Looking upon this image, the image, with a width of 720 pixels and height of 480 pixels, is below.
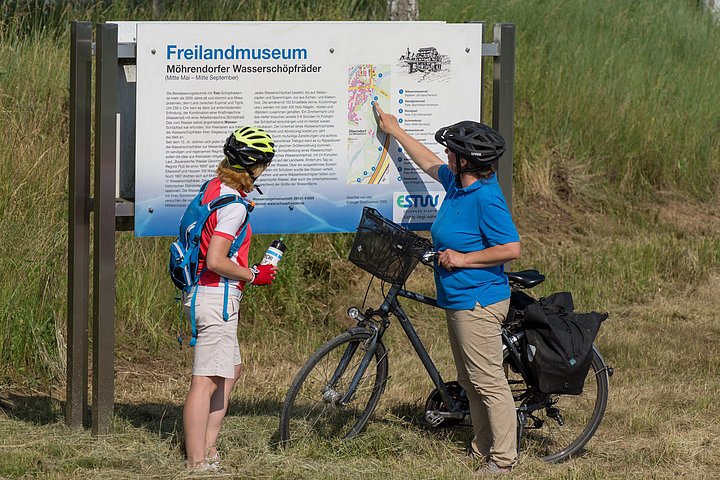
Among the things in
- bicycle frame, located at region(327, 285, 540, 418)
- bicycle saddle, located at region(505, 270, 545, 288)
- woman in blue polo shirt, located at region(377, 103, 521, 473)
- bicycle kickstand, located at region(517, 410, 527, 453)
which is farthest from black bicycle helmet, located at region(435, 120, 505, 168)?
bicycle kickstand, located at region(517, 410, 527, 453)

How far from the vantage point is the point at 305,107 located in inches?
233

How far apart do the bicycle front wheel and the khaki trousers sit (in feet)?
1.53

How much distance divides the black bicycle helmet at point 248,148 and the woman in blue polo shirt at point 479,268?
35.0 inches

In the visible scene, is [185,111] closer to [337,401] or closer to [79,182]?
[79,182]

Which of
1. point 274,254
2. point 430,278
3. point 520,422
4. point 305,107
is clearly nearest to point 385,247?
point 274,254

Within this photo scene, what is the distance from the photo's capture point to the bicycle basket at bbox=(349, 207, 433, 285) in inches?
216

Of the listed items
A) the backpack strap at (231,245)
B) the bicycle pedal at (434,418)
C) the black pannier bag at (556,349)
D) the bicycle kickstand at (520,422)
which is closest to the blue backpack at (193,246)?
the backpack strap at (231,245)

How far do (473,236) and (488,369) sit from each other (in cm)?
68

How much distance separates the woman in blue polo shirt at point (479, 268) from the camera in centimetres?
528

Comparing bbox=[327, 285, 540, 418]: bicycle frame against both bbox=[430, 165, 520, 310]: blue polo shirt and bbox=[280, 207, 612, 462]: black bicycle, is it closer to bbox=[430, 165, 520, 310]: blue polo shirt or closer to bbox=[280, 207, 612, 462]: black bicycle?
bbox=[280, 207, 612, 462]: black bicycle

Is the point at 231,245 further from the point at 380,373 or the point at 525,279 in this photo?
the point at 525,279

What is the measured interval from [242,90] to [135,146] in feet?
2.08

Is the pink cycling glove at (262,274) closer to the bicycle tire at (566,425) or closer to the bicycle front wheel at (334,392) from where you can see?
the bicycle front wheel at (334,392)

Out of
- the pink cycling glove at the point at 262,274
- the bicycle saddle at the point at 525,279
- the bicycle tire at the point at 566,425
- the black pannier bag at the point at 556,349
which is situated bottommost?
the bicycle tire at the point at 566,425
